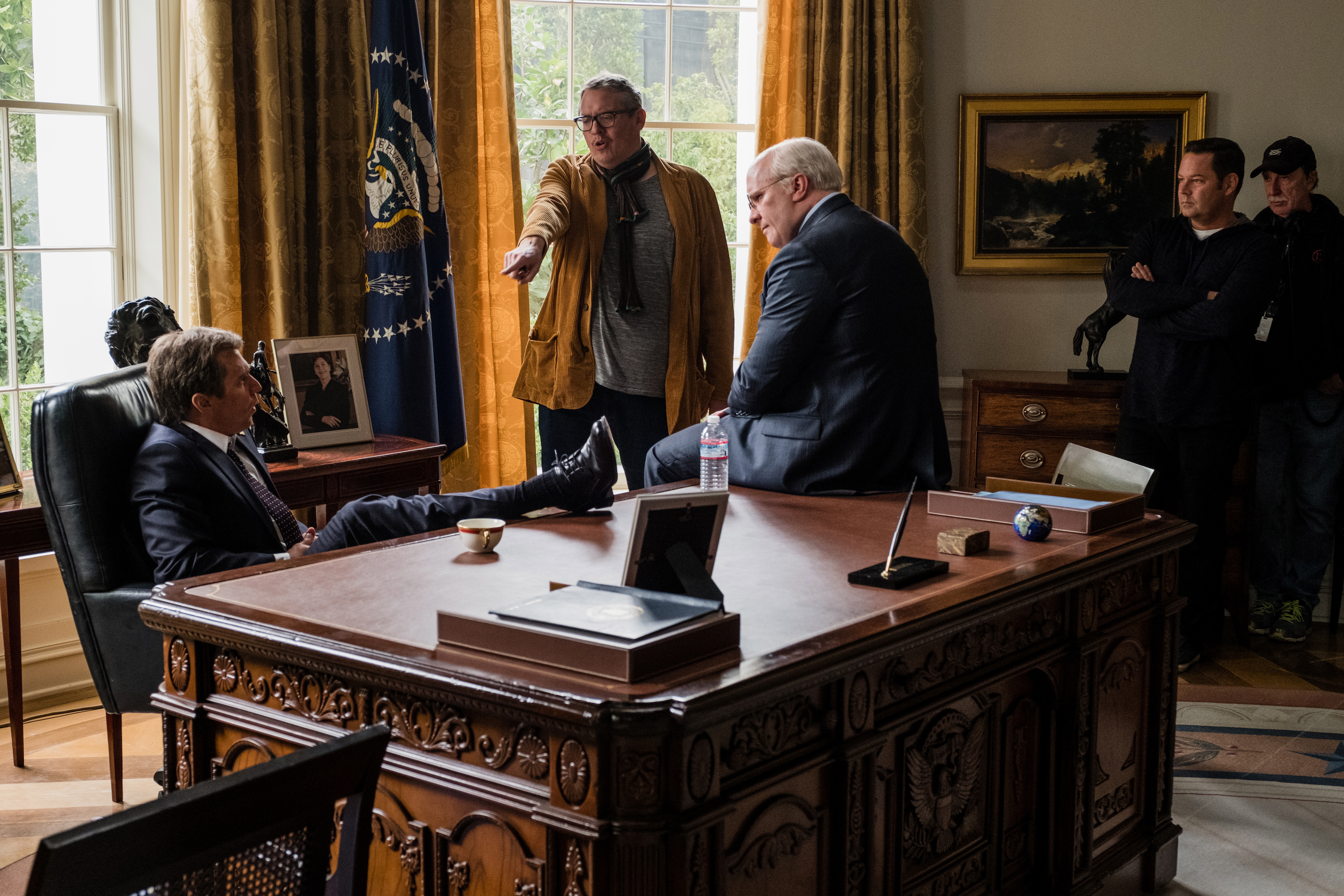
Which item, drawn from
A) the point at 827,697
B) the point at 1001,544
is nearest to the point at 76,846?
the point at 827,697

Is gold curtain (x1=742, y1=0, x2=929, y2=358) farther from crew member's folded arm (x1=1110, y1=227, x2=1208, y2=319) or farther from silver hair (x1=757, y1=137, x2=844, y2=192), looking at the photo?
silver hair (x1=757, y1=137, x2=844, y2=192)

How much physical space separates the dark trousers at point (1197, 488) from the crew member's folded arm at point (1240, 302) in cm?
35

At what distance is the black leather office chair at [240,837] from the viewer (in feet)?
3.20

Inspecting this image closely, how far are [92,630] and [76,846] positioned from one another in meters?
2.11

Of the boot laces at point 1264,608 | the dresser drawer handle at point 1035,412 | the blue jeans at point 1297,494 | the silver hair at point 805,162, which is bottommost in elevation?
the boot laces at point 1264,608

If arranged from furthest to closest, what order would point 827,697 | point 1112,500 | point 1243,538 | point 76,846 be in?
point 1243,538
point 1112,500
point 827,697
point 76,846

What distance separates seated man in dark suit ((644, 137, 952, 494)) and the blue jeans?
7.75 ft

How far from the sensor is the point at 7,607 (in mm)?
3428

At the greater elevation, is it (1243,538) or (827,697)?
(827,697)

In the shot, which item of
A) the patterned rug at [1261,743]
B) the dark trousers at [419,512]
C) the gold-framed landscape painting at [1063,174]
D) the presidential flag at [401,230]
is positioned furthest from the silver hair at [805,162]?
the gold-framed landscape painting at [1063,174]

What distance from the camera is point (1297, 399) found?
484cm

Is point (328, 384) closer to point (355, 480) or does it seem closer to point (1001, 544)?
point (355, 480)

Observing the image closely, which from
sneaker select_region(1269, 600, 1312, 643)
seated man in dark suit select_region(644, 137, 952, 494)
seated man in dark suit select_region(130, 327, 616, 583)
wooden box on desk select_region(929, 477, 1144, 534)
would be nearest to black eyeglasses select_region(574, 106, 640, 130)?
seated man in dark suit select_region(644, 137, 952, 494)

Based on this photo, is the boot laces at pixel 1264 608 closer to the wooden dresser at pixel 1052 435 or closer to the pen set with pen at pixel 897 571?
the wooden dresser at pixel 1052 435
